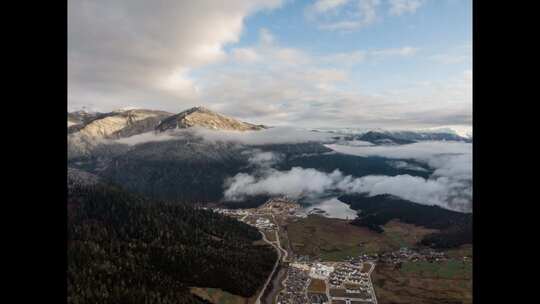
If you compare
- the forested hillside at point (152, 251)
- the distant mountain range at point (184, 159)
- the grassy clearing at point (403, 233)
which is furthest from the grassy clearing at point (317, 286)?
the distant mountain range at point (184, 159)

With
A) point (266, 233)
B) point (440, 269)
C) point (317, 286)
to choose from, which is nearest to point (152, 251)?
point (317, 286)

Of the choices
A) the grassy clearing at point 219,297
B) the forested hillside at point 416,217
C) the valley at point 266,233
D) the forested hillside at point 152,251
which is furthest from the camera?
the forested hillside at point 416,217

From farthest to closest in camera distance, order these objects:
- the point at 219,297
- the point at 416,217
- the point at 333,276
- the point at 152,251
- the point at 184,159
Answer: the point at 184,159
the point at 416,217
the point at 333,276
the point at 152,251
the point at 219,297

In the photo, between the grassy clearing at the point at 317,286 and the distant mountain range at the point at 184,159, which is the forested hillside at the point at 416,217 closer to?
the grassy clearing at the point at 317,286

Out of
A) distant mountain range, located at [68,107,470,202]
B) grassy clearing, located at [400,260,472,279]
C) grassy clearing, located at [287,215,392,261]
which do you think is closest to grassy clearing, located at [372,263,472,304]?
grassy clearing, located at [400,260,472,279]

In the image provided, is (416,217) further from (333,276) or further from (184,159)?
(184,159)
